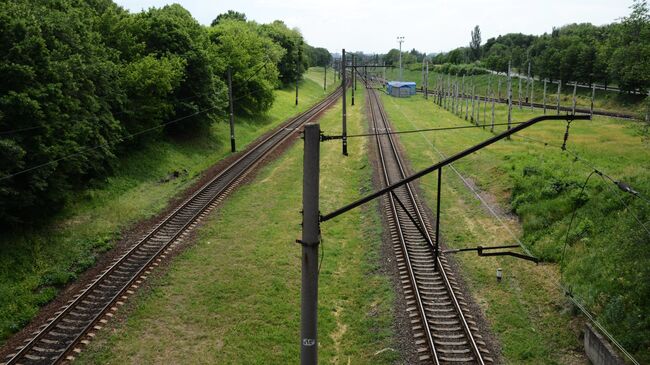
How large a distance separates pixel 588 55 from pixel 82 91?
88.3 m

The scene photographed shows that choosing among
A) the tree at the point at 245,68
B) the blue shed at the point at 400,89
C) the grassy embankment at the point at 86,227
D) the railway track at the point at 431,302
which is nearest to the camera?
the railway track at the point at 431,302

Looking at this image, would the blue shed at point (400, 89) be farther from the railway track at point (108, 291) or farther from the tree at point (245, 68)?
the railway track at point (108, 291)

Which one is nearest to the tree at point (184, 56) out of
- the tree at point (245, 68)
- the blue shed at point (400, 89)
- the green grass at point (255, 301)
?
the tree at point (245, 68)

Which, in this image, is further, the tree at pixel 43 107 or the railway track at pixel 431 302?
the tree at pixel 43 107

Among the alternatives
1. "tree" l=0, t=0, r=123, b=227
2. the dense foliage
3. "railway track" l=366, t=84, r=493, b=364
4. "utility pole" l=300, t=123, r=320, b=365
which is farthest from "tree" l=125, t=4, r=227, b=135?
"utility pole" l=300, t=123, r=320, b=365

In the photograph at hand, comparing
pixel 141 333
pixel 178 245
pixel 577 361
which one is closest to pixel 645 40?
pixel 577 361

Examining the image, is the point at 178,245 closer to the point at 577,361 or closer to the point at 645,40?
the point at 577,361

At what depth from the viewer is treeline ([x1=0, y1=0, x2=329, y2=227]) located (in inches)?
742

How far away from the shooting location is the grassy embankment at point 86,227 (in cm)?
1667

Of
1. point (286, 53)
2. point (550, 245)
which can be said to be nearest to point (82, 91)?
point (550, 245)

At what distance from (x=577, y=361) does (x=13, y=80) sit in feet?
70.0

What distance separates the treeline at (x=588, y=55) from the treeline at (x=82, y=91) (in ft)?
85.4

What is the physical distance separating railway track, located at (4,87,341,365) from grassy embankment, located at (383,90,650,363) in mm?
11807

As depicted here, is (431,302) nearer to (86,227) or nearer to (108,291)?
(108,291)
